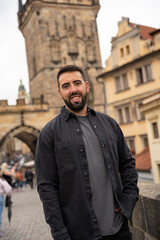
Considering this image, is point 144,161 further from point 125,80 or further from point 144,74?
point 125,80

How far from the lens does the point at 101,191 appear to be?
2.06 metres

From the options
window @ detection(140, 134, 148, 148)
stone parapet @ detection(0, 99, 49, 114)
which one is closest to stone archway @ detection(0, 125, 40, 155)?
stone parapet @ detection(0, 99, 49, 114)

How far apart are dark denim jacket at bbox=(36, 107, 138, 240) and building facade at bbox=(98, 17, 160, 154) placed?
19815 millimetres

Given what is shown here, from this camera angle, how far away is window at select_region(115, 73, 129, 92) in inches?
939

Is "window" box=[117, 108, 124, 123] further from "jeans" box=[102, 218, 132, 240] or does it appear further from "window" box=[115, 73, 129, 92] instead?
"jeans" box=[102, 218, 132, 240]

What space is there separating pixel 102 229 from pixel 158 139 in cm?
1626

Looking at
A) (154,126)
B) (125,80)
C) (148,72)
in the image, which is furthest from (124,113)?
(154,126)

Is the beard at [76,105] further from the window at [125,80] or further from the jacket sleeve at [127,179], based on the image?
the window at [125,80]

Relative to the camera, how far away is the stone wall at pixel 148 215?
2.70m

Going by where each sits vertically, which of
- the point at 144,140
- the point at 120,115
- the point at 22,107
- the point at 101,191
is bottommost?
the point at 101,191

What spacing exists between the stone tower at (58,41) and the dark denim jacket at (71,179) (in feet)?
106

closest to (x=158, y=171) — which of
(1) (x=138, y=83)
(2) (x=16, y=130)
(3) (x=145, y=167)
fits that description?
(3) (x=145, y=167)

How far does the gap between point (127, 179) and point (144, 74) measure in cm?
2071

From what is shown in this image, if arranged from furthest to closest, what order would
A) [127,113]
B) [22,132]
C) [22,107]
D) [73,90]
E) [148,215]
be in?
[22,132] < [22,107] < [127,113] < [148,215] < [73,90]
